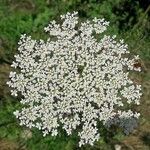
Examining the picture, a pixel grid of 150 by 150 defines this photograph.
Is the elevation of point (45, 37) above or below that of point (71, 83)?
above

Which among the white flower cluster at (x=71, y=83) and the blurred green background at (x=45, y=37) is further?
the blurred green background at (x=45, y=37)

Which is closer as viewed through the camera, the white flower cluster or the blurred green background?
the white flower cluster

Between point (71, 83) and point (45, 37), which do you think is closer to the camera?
point (71, 83)

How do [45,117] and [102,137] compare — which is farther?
[102,137]

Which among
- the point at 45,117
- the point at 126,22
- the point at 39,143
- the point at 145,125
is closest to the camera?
the point at 45,117

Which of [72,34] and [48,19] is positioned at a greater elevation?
[48,19]

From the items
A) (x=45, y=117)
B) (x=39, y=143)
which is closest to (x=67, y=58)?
(x=45, y=117)

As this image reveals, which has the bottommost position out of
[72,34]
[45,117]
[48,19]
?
[45,117]

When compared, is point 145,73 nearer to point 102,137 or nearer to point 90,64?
point 102,137
